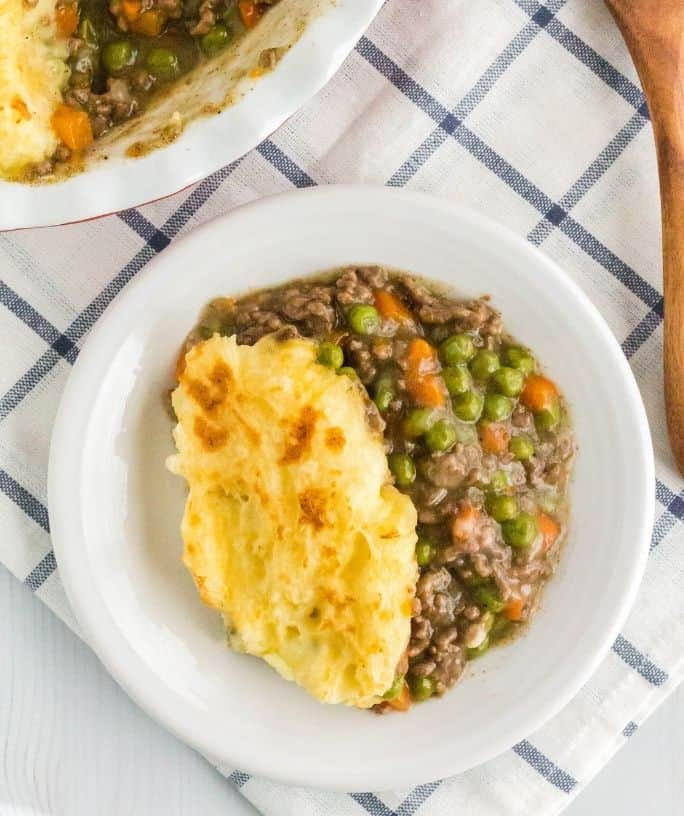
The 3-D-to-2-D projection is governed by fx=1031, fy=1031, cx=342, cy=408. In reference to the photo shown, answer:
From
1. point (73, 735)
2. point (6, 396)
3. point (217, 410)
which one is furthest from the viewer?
point (73, 735)

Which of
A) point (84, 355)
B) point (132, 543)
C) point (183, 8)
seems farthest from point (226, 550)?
point (183, 8)

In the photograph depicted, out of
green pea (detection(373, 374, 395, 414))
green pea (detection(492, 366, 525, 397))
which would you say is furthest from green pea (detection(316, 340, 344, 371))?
green pea (detection(492, 366, 525, 397))

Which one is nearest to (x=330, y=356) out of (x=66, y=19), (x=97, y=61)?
(x=97, y=61)

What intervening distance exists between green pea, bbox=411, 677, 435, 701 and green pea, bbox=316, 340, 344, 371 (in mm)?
984

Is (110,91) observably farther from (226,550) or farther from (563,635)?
(563,635)

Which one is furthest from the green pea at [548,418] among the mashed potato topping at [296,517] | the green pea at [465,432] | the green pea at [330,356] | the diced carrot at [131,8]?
the diced carrot at [131,8]

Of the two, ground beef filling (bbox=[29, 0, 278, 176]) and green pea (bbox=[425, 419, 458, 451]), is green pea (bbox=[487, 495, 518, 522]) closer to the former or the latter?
green pea (bbox=[425, 419, 458, 451])

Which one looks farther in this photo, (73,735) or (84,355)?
(73,735)

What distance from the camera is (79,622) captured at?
3.07 metres

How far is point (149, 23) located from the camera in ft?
9.63

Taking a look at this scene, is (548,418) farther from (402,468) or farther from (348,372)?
(348,372)

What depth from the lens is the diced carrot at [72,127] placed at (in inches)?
114

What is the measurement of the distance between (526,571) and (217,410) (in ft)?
3.47

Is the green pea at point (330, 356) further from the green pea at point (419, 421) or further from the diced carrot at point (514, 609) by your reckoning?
the diced carrot at point (514, 609)
